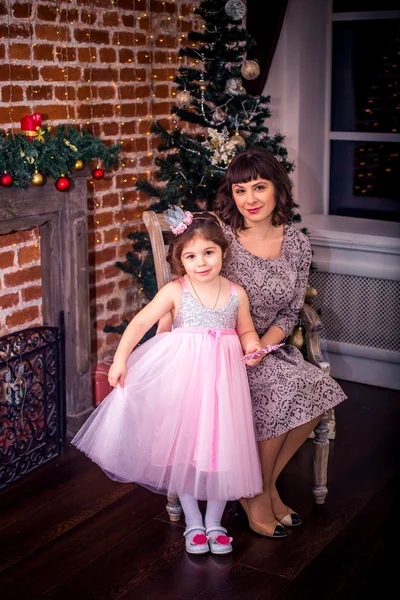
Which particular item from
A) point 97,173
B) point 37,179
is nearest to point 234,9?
point 97,173

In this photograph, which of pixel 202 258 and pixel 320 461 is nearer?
pixel 202 258

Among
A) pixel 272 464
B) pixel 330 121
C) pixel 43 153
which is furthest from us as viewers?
pixel 330 121

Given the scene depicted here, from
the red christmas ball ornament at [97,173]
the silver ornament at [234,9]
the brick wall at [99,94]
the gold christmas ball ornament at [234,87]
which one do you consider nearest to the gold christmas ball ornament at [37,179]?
the brick wall at [99,94]

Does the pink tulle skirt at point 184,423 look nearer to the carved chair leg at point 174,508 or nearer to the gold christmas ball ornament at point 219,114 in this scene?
the carved chair leg at point 174,508

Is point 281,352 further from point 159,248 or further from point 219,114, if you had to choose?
point 219,114

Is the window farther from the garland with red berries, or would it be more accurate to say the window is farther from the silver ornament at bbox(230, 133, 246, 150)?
the garland with red berries

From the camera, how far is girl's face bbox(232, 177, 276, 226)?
314 centimetres

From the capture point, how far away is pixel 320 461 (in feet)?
10.7

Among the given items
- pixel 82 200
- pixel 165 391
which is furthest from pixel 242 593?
pixel 82 200

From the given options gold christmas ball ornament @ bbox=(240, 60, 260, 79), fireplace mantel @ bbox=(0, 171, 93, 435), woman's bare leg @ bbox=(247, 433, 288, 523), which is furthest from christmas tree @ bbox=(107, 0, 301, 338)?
woman's bare leg @ bbox=(247, 433, 288, 523)

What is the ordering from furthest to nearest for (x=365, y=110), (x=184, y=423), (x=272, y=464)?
(x=365, y=110)
(x=272, y=464)
(x=184, y=423)

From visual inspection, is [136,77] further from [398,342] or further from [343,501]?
[343,501]

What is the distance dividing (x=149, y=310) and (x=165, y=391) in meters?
0.30

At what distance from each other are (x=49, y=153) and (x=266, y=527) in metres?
1.69
